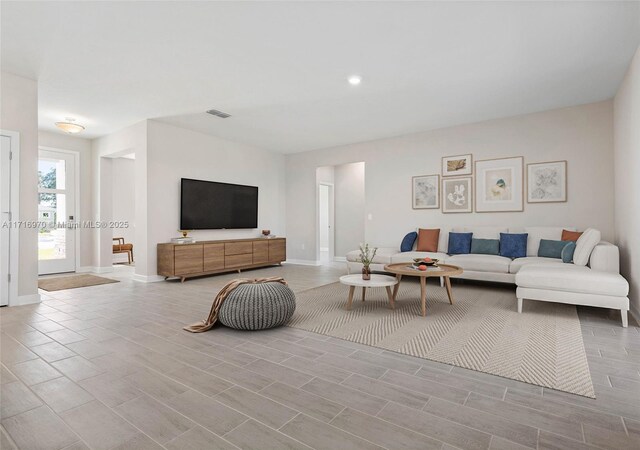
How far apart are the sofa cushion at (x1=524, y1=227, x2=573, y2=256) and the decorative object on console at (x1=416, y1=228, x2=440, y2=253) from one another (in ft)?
4.52

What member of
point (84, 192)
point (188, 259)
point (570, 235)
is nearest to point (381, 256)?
point (570, 235)

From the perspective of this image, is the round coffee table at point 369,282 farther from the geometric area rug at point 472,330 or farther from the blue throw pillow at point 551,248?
the blue throw pillow at point 551,248

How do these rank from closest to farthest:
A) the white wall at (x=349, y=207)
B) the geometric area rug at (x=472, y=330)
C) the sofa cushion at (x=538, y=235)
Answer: the geometric area rug at (x=472, y=330) → the sofa cushion at (x=538, y=235) → the white wall at (x=349, y=207)

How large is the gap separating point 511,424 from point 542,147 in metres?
4.96

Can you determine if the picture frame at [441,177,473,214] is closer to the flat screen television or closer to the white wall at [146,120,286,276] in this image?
the white wall at [146,120,286,276]

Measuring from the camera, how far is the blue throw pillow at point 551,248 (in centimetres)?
472

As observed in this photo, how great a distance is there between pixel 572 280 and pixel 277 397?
318 cm

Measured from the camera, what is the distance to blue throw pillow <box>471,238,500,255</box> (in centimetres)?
534

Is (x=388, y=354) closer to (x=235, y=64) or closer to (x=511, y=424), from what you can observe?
(x=511, y=424)

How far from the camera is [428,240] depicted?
601 centimetres

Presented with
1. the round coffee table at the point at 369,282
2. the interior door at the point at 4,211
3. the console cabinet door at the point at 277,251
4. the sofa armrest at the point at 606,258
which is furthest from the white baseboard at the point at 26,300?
the sofa armrest at the point at 606,258

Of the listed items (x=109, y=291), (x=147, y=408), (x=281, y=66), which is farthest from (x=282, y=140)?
(x=147, y=408)

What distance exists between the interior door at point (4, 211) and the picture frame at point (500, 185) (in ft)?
21.5

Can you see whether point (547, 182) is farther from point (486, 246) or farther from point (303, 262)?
point (303, 262)
